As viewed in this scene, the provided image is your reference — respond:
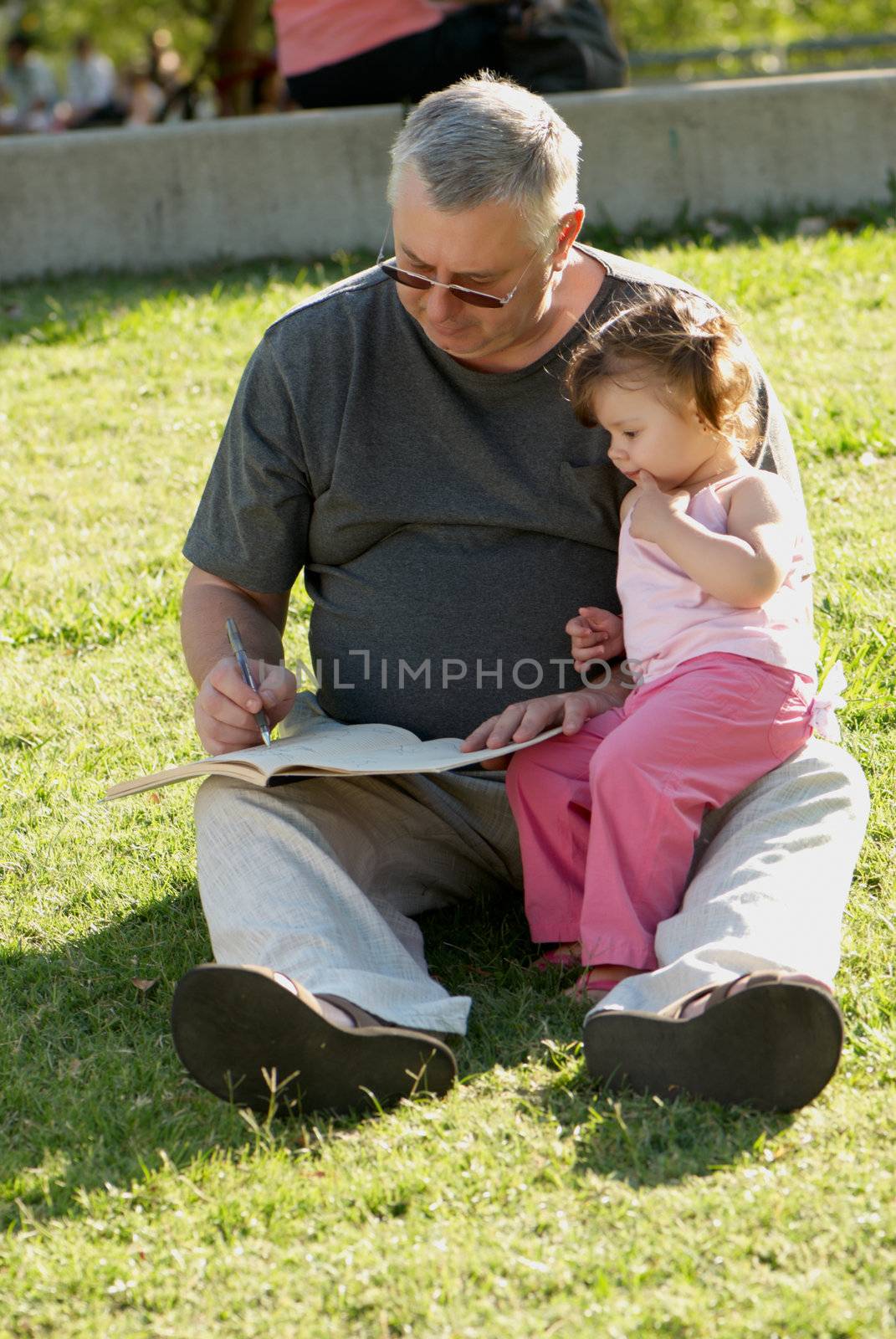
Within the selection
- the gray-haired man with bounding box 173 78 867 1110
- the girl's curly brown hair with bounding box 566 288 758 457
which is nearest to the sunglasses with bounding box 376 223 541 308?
the gray-haired man with bounding box 173 78 867 1110

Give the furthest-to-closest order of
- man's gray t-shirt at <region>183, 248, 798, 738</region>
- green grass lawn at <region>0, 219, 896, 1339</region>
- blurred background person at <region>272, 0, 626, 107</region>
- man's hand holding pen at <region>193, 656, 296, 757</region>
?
blurred background person at <region>272, 0, 626, 107</region> < man's gray t-shirt at <region>183, 248, 798, 738</region> < man's hand holding pen at <region>193, 656, 296, 757</region> < green grass lawn at <region>0, 219, 896, 1339</region>

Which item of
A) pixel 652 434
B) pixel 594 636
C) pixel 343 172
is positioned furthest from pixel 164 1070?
pixel 343 172

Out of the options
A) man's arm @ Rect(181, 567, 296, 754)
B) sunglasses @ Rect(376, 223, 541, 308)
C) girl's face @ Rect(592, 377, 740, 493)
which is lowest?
man's arm @ Rect(181, 567, 296, 754)

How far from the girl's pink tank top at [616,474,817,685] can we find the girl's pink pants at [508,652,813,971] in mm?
33

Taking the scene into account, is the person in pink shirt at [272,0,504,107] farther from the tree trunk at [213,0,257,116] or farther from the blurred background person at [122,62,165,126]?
the blurred background person at [122,62,165,126]

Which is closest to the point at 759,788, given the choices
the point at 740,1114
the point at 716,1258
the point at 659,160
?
the point at 740,1114

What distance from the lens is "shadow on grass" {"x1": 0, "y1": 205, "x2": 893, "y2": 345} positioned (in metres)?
7.24

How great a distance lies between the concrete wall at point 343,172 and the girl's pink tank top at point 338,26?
0.28 meters

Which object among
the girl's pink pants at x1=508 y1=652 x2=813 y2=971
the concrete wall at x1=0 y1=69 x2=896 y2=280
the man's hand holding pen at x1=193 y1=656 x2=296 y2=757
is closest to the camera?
the girl's pink pants at x1=508 y1=652 x2=813 y2=971

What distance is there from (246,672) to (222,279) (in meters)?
5.20

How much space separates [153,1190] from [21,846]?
54.0 inches

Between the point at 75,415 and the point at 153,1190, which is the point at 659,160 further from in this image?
the point at 153,1190

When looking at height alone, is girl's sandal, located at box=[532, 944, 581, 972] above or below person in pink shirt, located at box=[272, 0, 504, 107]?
below

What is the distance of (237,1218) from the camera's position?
7.43 ft
